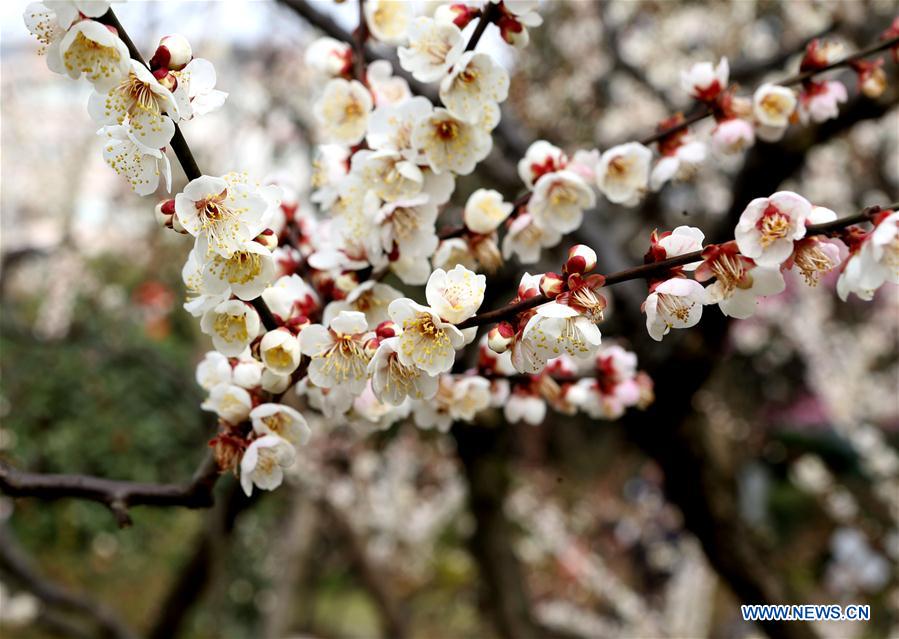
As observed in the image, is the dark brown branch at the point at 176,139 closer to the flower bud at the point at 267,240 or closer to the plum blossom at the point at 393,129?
the flower bud at the point at 267,240

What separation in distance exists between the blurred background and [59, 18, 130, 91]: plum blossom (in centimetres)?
32

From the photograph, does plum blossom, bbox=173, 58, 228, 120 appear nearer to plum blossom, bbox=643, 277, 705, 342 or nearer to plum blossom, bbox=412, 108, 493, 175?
plum blossom, bbox=412, 108, 493, 175

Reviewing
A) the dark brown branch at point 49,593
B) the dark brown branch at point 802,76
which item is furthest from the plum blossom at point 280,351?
the dark brown branch at point 49,593

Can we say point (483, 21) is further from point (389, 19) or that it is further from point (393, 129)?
point (389, 19)

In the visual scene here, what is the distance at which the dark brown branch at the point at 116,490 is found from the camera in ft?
2.19

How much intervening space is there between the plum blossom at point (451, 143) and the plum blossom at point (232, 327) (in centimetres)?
20

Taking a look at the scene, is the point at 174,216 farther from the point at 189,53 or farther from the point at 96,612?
the point at 96,612

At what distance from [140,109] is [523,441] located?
4.26 meters

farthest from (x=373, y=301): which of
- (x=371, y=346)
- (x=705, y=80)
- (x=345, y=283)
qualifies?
(x=705, y=80)

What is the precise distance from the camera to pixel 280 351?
58 centimetres

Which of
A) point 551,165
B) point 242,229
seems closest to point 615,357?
point 551,165

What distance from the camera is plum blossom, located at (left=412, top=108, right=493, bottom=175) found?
64cm

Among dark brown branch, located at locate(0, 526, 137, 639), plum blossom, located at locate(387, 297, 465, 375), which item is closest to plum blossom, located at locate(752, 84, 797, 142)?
plum blossom, located at locate(387, 297, 465, 375)

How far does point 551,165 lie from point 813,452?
17.6 ft
